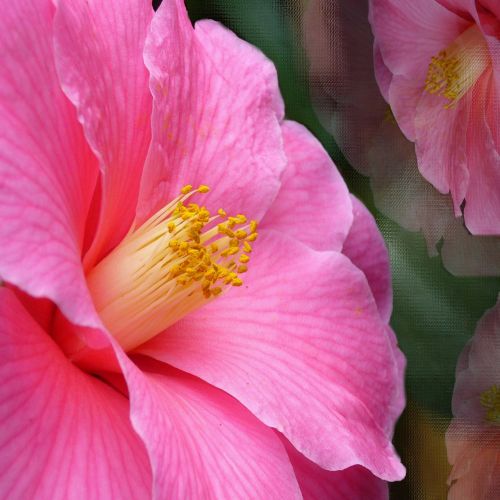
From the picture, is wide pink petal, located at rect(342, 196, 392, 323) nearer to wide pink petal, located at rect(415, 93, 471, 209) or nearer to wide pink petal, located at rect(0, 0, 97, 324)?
wide pink petal, located at rect(415, 93, 471, 209)

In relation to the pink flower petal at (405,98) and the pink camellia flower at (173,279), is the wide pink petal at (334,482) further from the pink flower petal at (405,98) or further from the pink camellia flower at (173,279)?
the pink flower petal at (405,98)

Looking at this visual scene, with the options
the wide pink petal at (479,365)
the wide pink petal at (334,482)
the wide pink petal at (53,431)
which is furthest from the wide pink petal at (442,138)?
the wide pink petal at (53,431)

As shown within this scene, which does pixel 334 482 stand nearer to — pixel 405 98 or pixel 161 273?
pixel 161 273

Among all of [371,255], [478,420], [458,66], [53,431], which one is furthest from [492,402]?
[53,431]

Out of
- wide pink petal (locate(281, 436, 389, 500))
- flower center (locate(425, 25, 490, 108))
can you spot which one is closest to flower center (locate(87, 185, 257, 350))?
wide pink petal (locate(281, 436, 389, 500))

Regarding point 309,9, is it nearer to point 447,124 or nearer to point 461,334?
point 447,124

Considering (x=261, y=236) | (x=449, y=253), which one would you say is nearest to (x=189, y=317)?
(x=261, y=236)
